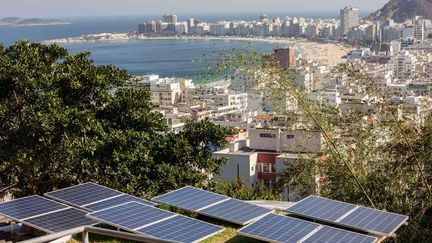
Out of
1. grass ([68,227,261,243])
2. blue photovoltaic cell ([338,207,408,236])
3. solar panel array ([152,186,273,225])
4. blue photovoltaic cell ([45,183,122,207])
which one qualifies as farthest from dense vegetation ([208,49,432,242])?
blue photovoltaic cell ([45,183,122,207])

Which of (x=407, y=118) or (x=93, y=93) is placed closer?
(x=407, y=118)

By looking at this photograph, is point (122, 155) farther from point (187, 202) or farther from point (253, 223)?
point (253, 223)

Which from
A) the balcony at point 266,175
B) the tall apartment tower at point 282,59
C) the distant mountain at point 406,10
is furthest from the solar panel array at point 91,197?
the distant mountain at point 406,10

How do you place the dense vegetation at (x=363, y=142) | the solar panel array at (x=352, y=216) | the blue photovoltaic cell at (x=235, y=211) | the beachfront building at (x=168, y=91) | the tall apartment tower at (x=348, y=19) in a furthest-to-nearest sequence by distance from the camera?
the tall apartment tower at (x=348, y=19)
the beachfront building at (x=168, y=91)
the dense vegetation at (x=363, y=142)
the blue photovoltaic cell at (x=235, y=211)
the solar panel array at (x=352, y=216)

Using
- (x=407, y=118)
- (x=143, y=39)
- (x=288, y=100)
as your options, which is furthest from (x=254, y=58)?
(x=143, y=39)

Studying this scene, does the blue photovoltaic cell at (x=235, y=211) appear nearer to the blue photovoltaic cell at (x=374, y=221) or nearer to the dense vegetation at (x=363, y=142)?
the blue photovoltaic cell at (x=374, y=221)

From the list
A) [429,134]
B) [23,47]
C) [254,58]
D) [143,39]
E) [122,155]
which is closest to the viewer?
[429,134]
